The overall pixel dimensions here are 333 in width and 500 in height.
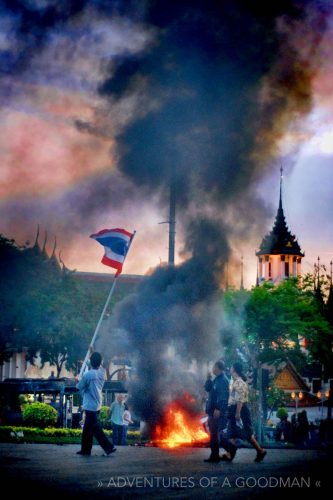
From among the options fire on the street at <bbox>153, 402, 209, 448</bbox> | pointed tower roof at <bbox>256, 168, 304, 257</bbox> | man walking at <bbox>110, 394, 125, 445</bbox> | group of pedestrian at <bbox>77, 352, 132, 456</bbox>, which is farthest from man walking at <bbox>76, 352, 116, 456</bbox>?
pointed tower roof at <bbox>256, 168, 304, 257</bbox>

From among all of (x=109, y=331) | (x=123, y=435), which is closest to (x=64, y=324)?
(x=109, y=331)

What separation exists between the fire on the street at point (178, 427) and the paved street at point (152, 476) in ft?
39.3

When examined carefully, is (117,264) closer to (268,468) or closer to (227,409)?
(227,409)

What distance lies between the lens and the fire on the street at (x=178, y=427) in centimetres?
3108

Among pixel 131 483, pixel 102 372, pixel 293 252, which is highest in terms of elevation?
pixel 293 252

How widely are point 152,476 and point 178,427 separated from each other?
18.0m

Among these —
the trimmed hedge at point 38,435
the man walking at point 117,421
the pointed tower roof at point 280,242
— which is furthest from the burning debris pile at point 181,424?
the pointed tower roof at point 280,242

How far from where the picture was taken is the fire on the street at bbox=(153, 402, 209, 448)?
102ft

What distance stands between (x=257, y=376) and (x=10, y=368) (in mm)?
72386

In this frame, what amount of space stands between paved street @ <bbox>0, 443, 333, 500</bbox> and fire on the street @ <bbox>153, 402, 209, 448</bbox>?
11983mm

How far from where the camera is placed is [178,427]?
1265 inches

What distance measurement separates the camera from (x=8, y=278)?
6438 centimetres

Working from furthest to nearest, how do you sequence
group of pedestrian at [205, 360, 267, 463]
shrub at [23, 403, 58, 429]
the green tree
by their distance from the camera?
the green tree → shrub at [23, 403, 58, 429] → group of pedestrian at [205, 360, 267, 463]

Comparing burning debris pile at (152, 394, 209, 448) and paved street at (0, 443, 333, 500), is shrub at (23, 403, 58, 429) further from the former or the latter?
paved street at (0, 443, 333, 500)
